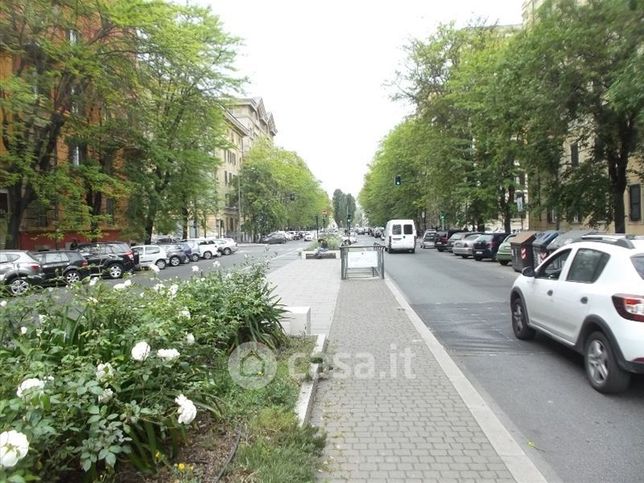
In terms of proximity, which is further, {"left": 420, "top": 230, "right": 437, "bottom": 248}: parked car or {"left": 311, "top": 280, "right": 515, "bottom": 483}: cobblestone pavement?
{"left": 420, "top": 230, "right": 437, "bottom": 248}: parked car

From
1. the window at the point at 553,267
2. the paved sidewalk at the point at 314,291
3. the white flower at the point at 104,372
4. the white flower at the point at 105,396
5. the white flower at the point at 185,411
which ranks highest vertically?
the window at the point at 553,267

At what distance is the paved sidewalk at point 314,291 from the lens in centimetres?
1062

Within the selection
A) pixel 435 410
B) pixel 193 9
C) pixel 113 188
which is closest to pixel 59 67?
pixel 113 188

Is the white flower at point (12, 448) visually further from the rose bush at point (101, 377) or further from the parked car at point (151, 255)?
the parked car at point (151, 255)

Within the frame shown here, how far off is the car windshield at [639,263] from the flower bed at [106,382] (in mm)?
3944

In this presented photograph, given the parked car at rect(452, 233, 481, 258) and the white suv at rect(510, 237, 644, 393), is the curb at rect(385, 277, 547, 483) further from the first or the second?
the parked car at rect(452, 233, 481, 258)

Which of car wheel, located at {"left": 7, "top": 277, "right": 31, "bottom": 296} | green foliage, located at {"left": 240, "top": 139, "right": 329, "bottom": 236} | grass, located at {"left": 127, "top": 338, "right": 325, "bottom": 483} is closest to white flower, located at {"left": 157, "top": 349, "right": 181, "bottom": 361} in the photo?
grass, located at {"left": 127, "top": 338, "right": 325, "bottom": 483}

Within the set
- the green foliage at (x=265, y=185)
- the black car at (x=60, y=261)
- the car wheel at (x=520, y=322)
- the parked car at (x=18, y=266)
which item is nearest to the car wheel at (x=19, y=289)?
the car wheel at (x=520, y=322)

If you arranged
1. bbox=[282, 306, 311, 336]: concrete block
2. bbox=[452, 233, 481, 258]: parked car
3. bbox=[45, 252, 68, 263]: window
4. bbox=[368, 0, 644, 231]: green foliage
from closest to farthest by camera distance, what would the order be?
bbox=[282, 306, 311, 336]: concrete block
bbox=[368, 0, 644, 231]: green foliage
bbox=[45, 252, 68, 263]: window
bbox=[452, 233, 481, 258]: parked car

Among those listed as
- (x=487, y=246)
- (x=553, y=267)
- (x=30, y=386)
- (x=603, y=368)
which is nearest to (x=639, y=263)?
(x=603, y=368)

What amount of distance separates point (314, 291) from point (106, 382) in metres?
12.4

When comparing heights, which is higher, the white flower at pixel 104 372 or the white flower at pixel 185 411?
the white flower at pixel 104 372

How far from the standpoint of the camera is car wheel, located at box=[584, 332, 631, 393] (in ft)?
18.5

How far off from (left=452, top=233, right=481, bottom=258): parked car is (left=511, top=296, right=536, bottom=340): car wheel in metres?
22.0
